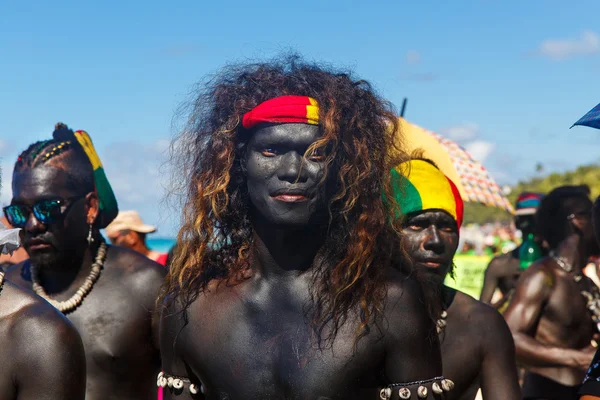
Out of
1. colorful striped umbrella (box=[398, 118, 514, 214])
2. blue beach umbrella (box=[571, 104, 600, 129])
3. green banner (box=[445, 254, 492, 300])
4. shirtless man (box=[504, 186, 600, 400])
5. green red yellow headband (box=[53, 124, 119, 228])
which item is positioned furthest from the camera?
green banner (box=[445, 254, 492, 300])

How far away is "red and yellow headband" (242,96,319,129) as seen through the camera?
313cm

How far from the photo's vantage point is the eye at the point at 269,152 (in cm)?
312

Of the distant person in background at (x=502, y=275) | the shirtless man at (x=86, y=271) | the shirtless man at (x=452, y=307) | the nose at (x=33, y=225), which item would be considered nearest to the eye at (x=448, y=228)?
the shirtless man at (x=452, y=307)

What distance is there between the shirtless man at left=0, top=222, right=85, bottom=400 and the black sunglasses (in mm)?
1611

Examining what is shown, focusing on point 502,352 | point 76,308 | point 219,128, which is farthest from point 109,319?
point 502,352

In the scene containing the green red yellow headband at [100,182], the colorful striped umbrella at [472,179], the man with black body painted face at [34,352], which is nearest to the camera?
the man with black body painted face at [34,352]

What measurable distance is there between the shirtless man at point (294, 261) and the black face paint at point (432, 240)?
0.79 metres

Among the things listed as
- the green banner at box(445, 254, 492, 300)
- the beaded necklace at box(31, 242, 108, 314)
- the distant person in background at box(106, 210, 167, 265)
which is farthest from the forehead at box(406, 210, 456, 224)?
the green banner at box(445, 254, 492, 300)

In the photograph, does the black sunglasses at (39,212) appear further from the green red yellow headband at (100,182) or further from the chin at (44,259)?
the green red yellow headband at (100,182)

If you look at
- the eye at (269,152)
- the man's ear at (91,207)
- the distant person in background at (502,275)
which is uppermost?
the eye at (269,152)

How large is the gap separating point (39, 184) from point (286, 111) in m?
1.92

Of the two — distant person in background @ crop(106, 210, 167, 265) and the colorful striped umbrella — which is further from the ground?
the colorful striped umbrella

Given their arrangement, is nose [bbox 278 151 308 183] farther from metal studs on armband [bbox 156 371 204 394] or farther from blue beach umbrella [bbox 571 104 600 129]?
blue beach umbrella [bbox 571 104 600 129]

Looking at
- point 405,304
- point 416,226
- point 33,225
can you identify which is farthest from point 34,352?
point 416,226
